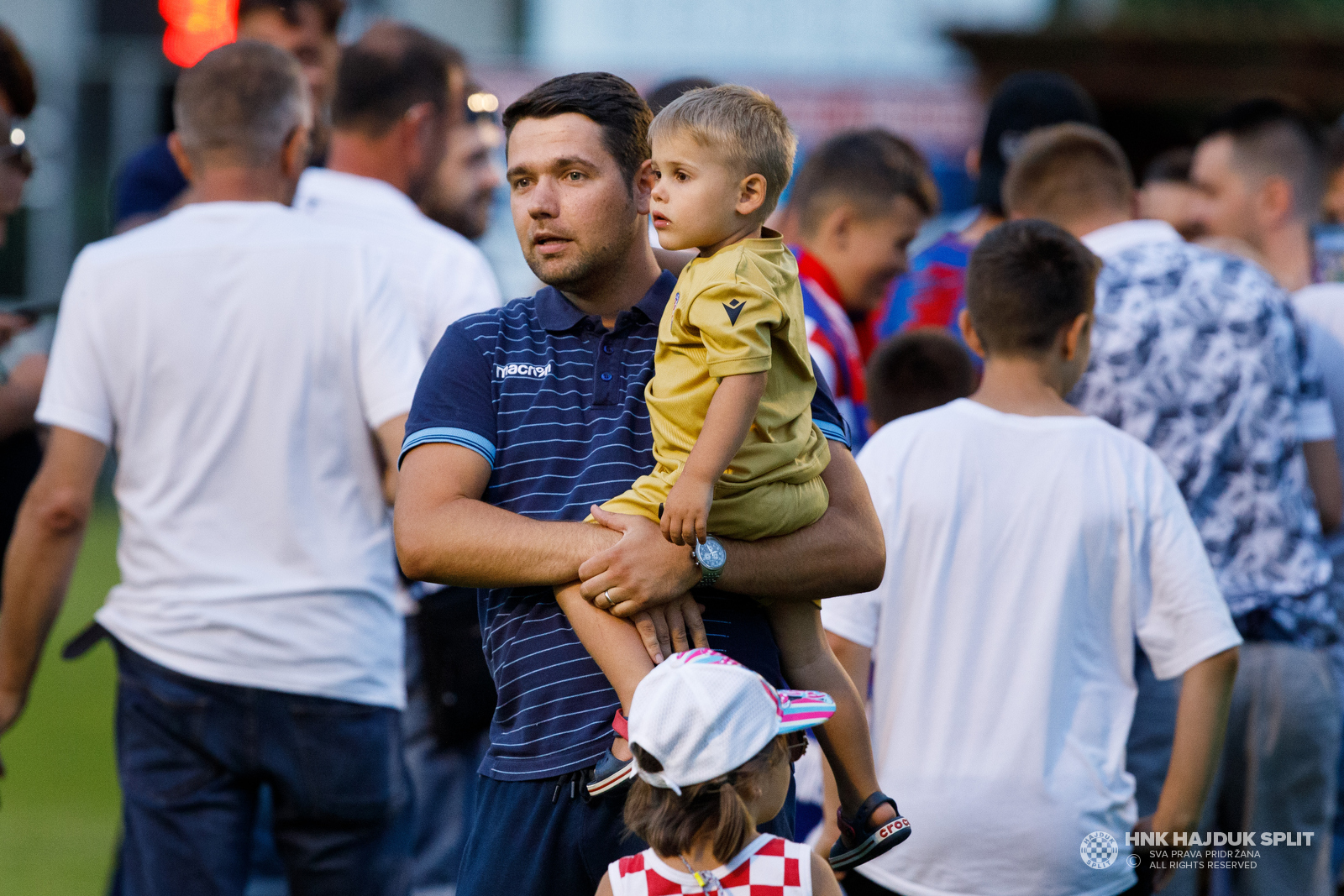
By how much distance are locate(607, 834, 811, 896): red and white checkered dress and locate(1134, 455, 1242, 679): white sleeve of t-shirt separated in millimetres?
1378

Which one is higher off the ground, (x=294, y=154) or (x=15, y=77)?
(x=15, y=77)

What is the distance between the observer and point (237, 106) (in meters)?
3.74

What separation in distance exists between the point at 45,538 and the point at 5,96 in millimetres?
1471

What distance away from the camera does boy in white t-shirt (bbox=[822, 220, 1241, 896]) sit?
126 inches

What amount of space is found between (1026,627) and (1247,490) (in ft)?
4.09

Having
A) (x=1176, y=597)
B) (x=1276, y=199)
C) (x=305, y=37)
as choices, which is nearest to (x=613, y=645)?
(x=1176, y=597)

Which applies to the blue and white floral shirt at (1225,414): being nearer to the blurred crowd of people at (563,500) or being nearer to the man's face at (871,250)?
the blurred crowd of people at (563,500)

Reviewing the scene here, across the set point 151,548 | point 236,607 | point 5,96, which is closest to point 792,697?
point 236,607

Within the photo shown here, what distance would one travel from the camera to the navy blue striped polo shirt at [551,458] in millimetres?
2463

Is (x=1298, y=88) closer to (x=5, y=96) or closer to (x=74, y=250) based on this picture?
(x=5, y=96)

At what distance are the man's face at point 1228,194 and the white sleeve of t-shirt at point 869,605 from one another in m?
2.74

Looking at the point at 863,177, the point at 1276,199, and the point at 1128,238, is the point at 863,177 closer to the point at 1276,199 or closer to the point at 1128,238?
the point at 1128,238

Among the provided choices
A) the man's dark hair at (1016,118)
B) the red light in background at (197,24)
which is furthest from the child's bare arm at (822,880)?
the red light in background at (197,24)

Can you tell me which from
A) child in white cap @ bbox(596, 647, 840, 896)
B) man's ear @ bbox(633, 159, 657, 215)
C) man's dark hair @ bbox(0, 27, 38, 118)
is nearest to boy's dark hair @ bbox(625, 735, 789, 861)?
child in white cap @ bbox(596, 647, 840, 896)
